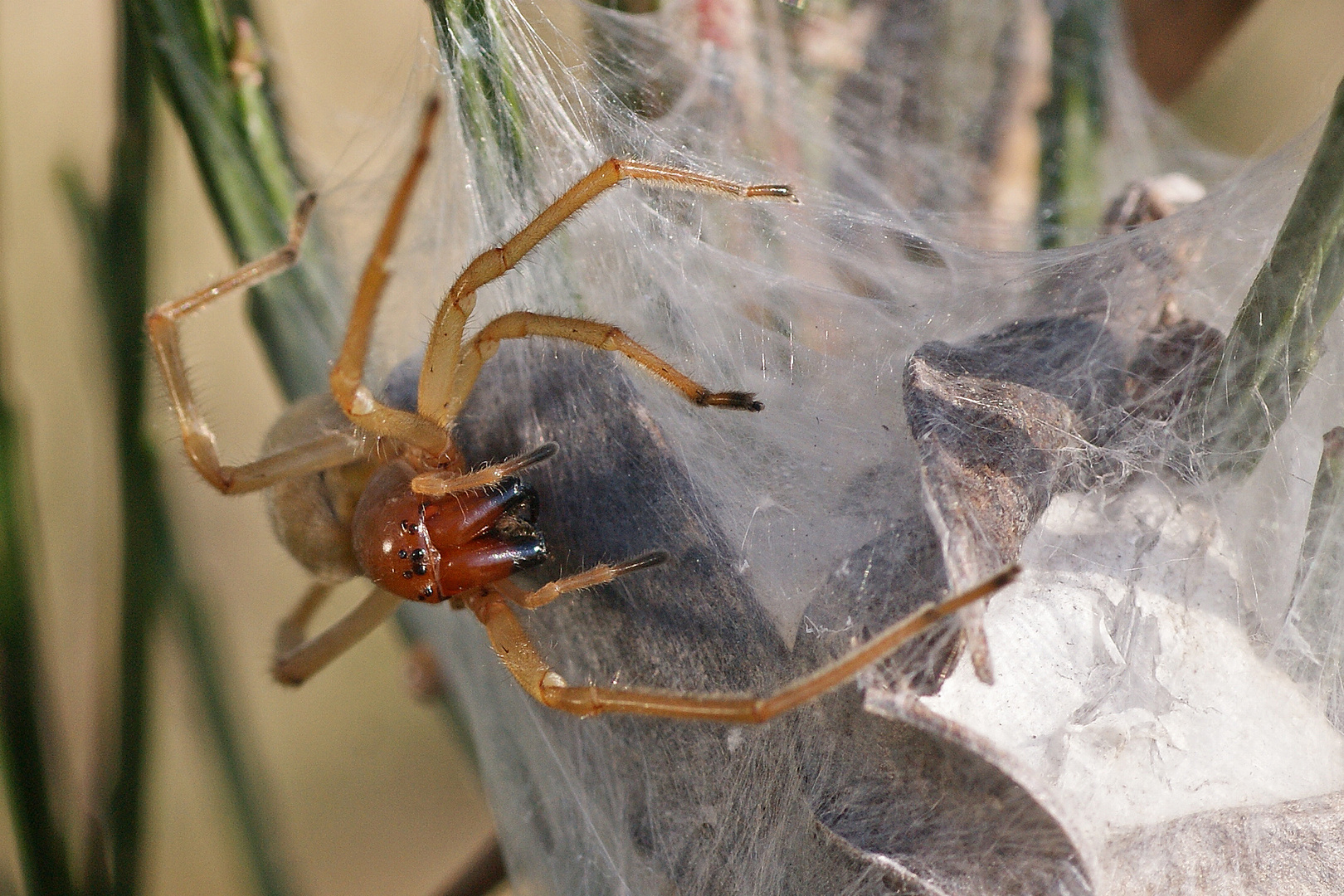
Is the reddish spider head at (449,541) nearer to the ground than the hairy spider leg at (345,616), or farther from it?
farther from it

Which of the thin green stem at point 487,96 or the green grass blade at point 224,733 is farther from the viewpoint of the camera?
the green grass blade at point 224,733

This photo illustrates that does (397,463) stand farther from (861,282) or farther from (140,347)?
(861,282)

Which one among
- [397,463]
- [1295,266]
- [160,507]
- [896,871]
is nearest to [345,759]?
[160,507]

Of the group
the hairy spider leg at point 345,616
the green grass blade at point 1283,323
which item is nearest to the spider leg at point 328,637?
the hairy spider leg at point 345,616

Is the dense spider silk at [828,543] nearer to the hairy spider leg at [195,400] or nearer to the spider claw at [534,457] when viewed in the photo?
the spider claw at [534,457]

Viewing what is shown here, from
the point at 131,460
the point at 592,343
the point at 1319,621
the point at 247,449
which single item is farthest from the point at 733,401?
the point at 247,449

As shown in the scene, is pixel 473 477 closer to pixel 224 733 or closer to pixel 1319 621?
pixel 224 733
